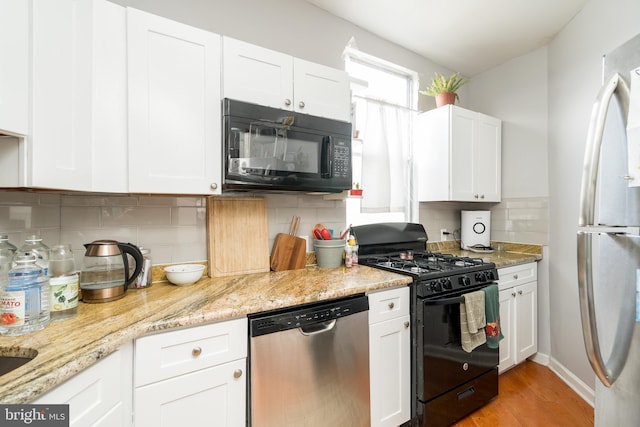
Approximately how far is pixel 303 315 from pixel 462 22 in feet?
8.31

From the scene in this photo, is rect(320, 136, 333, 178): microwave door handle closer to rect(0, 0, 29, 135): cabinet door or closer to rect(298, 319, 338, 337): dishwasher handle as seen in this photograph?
rect(298, 319, 338, 337): dishwasher handle

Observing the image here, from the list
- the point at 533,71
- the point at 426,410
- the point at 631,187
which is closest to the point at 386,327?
the point at 426,410

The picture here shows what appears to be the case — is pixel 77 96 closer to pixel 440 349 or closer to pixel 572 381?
pixel 440 349

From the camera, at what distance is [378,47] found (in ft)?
8.30

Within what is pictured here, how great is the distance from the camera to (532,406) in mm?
2035

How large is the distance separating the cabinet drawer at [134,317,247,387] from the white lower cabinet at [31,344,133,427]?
0.14 feet

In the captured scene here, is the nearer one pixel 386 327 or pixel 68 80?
pixel 68 80

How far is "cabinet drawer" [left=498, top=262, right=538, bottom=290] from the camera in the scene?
7.39ft

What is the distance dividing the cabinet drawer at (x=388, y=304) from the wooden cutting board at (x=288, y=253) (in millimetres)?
574

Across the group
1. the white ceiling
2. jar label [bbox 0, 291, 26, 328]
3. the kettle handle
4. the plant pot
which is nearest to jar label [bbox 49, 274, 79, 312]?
jar label [bbox 0, 291, 26, 328]

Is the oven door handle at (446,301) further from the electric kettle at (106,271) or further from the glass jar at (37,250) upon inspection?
the glass jar at (37,250)

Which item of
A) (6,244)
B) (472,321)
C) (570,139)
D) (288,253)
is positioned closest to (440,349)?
(472,321)

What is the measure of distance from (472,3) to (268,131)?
6.00ft

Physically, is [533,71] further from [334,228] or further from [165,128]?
[165,128]
